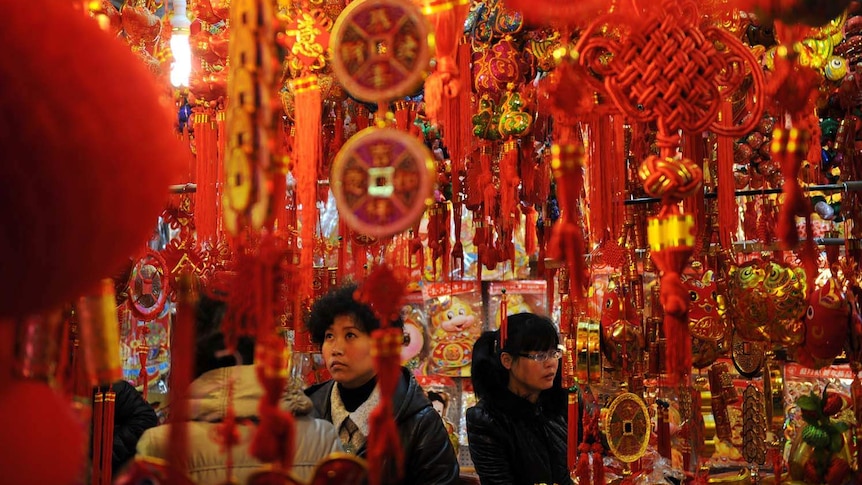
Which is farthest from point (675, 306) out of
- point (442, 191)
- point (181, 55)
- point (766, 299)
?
point (442, 191)

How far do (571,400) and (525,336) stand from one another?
16.3 inches

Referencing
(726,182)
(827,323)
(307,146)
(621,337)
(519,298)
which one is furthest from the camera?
(519,298)

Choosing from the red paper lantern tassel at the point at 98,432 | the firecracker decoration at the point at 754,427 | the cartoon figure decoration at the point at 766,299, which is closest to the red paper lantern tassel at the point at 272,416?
the red paper lantern tassel at the point at 98,432

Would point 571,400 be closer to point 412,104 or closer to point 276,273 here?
point 412,104

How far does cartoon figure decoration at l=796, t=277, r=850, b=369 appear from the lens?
1.96m

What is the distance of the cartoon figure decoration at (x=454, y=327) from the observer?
4.39 metres

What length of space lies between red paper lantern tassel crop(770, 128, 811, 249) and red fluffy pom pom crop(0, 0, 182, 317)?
0.84 metres

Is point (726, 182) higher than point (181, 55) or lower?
lower

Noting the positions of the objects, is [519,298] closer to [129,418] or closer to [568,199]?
[129,418]

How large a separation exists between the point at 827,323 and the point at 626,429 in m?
0.69

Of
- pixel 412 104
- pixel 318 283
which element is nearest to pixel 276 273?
pixel 412 104

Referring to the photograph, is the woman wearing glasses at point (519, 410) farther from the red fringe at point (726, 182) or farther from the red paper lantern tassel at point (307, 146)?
the red paper lantern tassel at point (307, 146)

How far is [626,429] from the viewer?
2.46 meters

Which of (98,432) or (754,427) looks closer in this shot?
(98,432)
